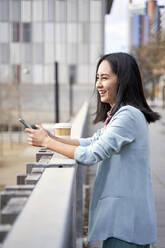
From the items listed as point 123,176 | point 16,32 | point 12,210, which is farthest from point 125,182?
point 16,32

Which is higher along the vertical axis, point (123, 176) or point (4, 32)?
point (4, 32)

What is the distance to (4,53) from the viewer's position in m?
50.9

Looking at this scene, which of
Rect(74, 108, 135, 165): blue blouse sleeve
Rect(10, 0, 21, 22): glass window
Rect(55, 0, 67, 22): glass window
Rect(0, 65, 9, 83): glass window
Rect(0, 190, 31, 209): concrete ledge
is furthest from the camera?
Rect(0, 65, 9, 83): glass window

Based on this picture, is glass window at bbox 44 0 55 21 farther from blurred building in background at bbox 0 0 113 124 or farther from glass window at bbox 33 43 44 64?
glass window at bbox 33 43 44 64

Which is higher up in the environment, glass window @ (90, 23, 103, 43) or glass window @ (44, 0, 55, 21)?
glass window @ (44, 0, 55, 21)

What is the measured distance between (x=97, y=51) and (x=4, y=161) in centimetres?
1881

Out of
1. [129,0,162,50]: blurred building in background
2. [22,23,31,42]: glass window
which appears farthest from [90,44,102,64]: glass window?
[22,23,31,42]: glass window

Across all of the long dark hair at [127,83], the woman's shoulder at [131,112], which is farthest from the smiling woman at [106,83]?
the woman's shoulder at [131,112]

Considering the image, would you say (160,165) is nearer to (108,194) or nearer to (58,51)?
(108,194)

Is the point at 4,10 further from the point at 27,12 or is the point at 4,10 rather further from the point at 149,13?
the point at 149,13

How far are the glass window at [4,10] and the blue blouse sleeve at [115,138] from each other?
48158 millimetres

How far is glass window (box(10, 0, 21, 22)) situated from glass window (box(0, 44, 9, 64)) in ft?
9.41

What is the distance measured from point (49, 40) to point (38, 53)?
168 centimetres

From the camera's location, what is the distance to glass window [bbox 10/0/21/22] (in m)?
48.8
